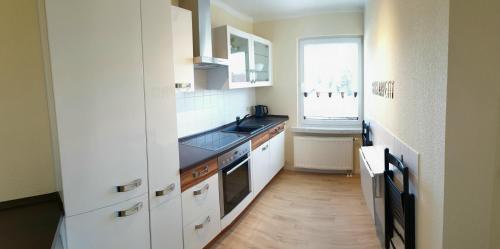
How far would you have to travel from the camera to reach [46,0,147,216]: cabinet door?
4.48 feet

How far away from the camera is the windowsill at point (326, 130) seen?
426 cm

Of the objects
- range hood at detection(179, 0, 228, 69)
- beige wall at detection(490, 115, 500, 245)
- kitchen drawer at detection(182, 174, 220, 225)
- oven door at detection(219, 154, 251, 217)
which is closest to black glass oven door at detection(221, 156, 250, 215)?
oven door at detection(219, 154, 251, 217)

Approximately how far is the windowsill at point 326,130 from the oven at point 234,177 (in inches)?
64.5

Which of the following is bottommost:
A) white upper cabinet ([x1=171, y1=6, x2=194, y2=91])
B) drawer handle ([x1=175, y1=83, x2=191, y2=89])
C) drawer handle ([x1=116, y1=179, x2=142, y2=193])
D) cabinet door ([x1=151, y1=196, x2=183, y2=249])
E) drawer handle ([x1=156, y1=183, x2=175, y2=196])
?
cabinet door ([x1=151, y1=196, x2=183, y2=249])

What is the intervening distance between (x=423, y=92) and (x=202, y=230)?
6.08 ft

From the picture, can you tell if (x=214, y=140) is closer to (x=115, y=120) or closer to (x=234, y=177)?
(x=234, y=177)

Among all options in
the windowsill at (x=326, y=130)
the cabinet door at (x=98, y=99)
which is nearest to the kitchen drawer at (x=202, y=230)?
the cabinet door at (x=98, y=99)

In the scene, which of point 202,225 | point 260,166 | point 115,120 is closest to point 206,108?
point 260,166

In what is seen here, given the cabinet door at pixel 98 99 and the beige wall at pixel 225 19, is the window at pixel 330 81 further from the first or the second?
the cabinet door at pixel 98 99

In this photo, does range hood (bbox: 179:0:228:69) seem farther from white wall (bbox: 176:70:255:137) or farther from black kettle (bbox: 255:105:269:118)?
black kettle (bbox: 255:105:269:118)

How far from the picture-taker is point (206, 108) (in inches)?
134

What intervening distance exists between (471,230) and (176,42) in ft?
7.43

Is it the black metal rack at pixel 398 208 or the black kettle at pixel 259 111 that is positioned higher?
the black kettle at pixel 259 111

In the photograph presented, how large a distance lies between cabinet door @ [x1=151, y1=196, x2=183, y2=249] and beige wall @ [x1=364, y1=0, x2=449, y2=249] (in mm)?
1562
